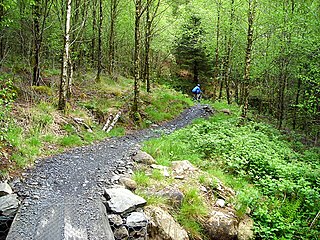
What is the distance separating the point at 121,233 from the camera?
4.73m

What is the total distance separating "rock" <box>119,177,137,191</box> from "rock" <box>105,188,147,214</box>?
0.39 metres

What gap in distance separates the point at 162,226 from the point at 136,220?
1.79 ft

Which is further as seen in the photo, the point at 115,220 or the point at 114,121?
the point at 114,121

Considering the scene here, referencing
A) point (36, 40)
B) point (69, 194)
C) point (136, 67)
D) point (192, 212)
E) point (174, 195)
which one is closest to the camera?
point (69, 194)

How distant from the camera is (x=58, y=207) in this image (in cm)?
486

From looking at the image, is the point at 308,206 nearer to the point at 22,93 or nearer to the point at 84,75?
the point at 22,93

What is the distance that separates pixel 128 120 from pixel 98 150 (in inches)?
157

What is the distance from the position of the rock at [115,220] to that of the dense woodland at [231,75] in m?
1.54

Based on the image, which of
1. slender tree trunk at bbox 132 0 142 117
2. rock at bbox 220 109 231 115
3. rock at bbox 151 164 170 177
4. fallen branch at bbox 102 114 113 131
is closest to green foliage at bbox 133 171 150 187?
rock at bbox 151 164 170 177

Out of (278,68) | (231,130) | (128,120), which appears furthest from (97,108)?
(278,68)

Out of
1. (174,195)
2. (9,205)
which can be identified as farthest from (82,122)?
(9,205)

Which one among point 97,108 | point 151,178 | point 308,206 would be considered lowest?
point 308,206

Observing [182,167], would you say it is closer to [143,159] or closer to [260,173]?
[143,159]

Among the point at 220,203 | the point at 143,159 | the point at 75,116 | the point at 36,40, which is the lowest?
the point at 220,203
